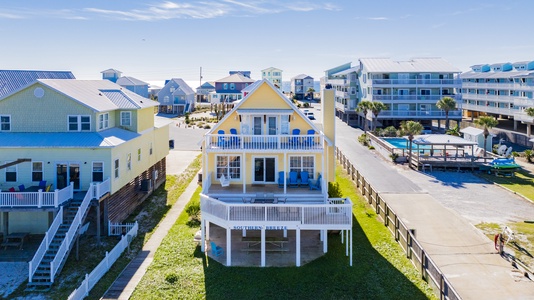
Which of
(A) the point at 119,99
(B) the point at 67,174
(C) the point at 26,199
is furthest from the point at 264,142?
(C) the point at 26,199

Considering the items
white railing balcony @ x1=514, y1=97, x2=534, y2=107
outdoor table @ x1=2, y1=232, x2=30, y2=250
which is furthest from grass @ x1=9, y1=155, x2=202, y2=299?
white railing balcony @ x1=514, y1=97, x2=534, y2=107

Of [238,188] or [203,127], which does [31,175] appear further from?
[203,127]

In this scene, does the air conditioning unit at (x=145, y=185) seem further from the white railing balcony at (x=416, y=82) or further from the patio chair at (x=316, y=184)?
the white railing balcony at (x=416, y=82)

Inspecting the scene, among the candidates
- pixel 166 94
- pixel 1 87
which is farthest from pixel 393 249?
pixel 166 94

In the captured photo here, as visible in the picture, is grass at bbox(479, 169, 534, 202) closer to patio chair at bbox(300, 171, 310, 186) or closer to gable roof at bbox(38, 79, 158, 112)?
patio chair at bbox(300, 171, 310, 186)

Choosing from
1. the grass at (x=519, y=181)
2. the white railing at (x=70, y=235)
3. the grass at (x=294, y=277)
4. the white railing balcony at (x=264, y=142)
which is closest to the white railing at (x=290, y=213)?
the grass at (x=294, y=277)

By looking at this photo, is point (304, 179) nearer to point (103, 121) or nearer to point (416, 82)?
point (103, 121)
